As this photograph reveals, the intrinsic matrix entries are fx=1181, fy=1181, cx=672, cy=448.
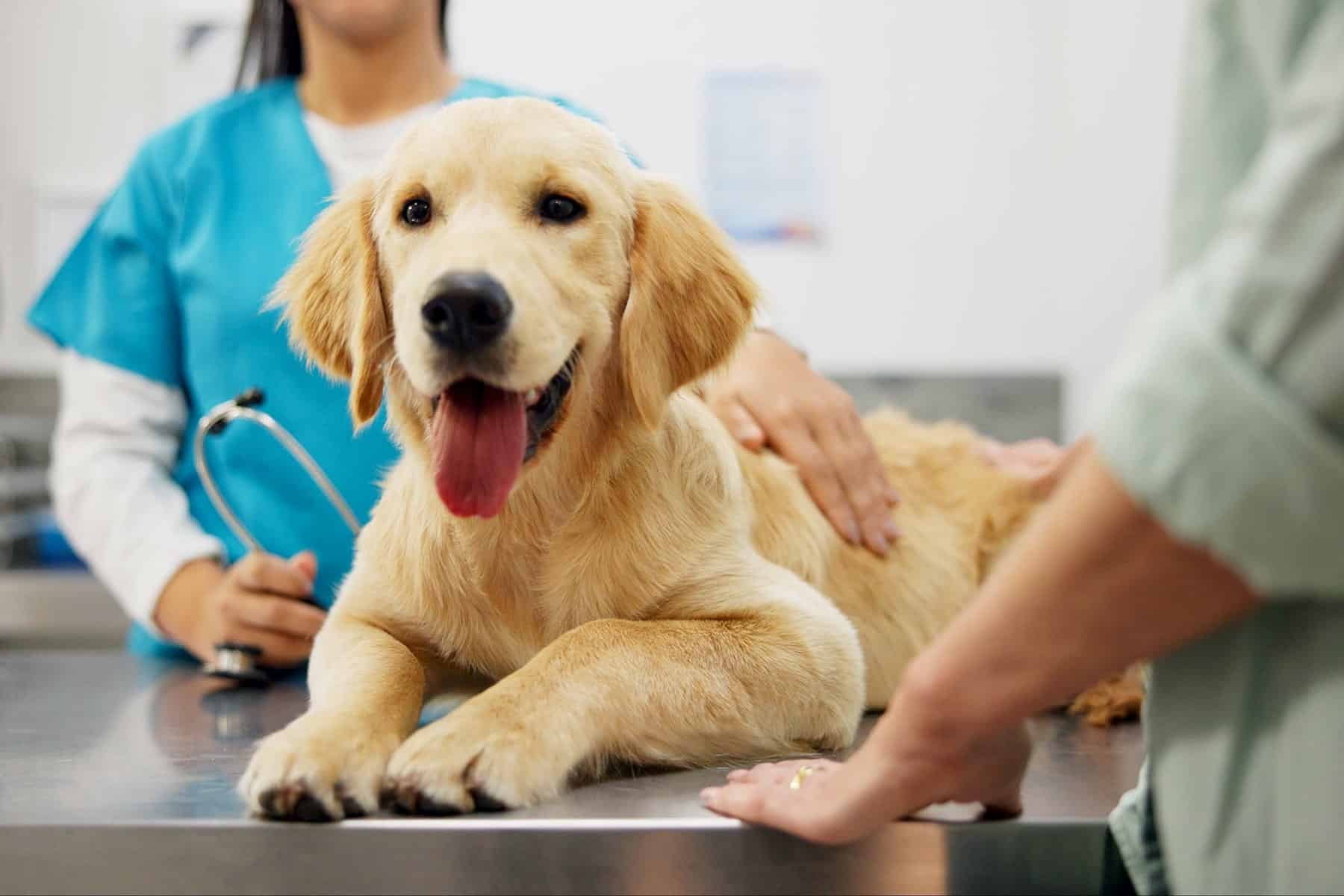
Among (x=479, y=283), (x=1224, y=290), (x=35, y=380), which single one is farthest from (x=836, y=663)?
(x=35, y=380)

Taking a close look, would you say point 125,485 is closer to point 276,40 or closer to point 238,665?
point 238,665

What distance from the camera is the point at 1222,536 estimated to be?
47 cm

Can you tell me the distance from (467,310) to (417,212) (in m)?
0.19

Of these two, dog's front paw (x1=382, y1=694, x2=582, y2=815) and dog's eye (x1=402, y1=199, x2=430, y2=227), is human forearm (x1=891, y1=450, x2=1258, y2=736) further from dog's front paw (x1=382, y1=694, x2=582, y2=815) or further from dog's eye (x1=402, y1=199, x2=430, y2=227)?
dog's eye (x1=402, y1=199, x2=430, y2=227)

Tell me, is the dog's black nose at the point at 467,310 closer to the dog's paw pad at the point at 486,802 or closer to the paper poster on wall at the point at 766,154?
the dog's paw pad at the point at 486,802

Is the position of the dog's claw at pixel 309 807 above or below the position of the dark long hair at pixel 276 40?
below

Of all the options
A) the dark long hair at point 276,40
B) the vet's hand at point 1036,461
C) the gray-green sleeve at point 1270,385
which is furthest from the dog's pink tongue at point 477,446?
the dark long hair at point 276,40

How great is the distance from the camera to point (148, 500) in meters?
1.55

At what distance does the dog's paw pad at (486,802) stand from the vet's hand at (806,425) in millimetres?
578

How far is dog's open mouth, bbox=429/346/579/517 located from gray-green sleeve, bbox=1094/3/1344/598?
47cm

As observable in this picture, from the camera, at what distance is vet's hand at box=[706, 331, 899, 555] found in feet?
4.15

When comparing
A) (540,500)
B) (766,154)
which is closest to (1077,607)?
(540,500)

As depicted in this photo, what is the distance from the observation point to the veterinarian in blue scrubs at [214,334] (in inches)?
60.1

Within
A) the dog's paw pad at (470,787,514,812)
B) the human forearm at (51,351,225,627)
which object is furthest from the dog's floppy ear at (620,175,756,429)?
the human forearm at (51,351,225,627)
